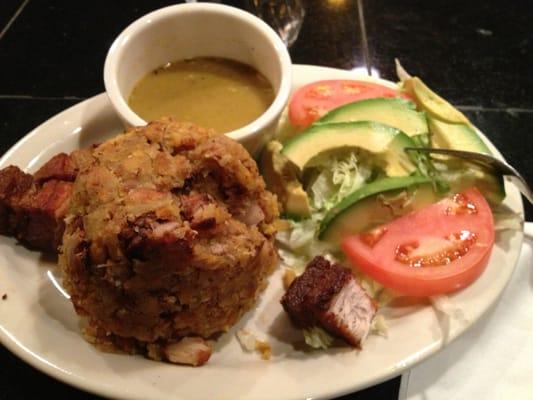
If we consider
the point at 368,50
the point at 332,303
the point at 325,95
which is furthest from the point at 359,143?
the point at 368,50

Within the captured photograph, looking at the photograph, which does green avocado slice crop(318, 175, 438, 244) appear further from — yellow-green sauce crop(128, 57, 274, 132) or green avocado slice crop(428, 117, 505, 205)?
yellow-green sauce crop(128, 57, 274, 132)

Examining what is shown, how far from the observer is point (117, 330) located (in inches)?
54.4

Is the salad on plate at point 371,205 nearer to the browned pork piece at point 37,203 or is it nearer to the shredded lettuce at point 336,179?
the shredded lettuce at point 336,179

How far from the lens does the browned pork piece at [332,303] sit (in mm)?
1422

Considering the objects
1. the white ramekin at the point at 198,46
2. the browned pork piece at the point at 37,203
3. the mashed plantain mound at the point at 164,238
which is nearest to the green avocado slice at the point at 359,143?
the white ramekin at the point at 198,46

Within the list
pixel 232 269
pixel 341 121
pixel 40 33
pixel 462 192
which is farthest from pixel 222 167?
pixel 40 33

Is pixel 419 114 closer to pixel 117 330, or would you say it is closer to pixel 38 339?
pixel 117 330

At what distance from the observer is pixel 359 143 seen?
1.73 metres

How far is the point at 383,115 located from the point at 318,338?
0.74m

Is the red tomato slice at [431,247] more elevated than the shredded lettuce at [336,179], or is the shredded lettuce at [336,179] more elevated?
the shredded lettuce at [336,179]

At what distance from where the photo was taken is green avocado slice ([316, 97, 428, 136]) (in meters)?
1.81

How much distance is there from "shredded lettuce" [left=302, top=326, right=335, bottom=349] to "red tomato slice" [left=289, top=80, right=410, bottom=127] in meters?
0.70

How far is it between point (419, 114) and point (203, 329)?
95 cm

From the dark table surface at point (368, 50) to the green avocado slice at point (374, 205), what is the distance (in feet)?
2.17
